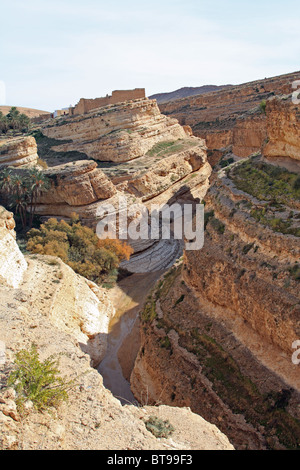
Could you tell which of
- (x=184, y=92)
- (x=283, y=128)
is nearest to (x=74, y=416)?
(x=283, y=128)

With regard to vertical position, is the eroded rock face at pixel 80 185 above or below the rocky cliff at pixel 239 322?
above

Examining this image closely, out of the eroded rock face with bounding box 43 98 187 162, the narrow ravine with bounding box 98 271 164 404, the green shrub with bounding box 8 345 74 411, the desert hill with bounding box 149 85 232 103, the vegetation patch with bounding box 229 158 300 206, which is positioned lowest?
the narrow ravine with bounding box 98 271 164 404

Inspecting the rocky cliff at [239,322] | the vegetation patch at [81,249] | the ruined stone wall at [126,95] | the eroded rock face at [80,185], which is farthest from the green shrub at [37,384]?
the ruined stone wall at [126,95]

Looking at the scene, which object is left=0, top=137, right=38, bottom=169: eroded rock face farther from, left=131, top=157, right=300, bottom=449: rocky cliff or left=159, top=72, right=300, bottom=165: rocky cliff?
left=131, top=157, right=300, bottom=449: rocky cliff

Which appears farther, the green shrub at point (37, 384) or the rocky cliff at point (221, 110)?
the rocky cliff at point (221, 110)

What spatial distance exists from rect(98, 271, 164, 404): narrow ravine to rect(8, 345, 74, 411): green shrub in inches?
205

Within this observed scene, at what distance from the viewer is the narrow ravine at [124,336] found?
16.0m

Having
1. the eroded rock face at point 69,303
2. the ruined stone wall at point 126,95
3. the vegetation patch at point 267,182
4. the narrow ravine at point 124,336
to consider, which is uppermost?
the ruined stone wall at point 126,95

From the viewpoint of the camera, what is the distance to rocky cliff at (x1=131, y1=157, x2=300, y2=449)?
391 inches

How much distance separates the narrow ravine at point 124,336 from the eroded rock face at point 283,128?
10038 mm

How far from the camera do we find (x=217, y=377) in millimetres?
11555

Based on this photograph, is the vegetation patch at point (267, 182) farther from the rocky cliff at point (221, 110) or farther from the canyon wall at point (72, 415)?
the rocky cliff at point (221, 110)

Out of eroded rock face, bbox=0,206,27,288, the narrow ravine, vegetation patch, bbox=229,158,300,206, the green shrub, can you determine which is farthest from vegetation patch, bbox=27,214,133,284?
the green shrub

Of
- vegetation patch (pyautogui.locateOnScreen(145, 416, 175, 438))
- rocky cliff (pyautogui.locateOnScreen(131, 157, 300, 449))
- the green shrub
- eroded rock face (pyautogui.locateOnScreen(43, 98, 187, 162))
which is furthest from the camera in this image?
eroded rock face (pyautogui.locateOnScreen(43, 98, 187, 162))
